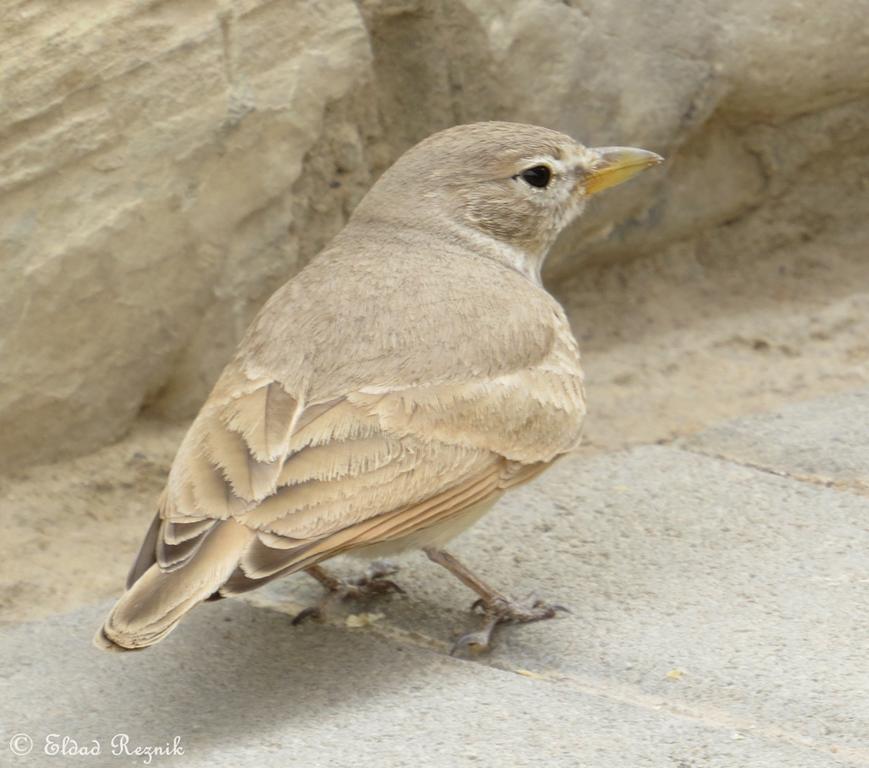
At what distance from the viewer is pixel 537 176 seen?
4656mm

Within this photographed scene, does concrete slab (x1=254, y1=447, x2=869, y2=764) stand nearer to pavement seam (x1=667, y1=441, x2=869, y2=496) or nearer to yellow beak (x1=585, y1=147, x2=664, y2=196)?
pavement seam (x1=667, y1=441, x2=869, y2=496)

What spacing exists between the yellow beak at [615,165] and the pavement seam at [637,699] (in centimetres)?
146

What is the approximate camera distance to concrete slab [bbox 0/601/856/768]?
3.24m

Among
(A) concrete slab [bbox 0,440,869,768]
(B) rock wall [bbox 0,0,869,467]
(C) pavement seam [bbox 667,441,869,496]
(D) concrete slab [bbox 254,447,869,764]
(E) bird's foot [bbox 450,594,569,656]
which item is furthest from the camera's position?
(C) pavement seam [bbox 667,441,869,496]

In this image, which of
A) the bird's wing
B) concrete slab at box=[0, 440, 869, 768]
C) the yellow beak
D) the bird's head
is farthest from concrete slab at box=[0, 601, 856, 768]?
the yellow beak

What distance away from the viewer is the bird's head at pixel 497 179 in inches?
179

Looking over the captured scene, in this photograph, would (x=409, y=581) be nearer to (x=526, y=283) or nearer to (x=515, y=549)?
(x=515, y=549)

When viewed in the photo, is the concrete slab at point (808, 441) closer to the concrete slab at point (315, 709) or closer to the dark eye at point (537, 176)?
the dark eye at point (537, 176)

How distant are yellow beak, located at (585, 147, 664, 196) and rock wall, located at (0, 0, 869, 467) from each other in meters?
0.49

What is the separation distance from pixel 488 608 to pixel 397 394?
0.57 meters

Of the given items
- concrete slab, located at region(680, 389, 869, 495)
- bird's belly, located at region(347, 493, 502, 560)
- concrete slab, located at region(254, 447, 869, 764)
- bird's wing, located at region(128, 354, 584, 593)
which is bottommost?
concrete slab, located at region(680, 389, 869, 495)

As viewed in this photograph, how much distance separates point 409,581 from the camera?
4.32 meters

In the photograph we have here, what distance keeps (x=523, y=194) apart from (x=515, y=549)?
98 cm

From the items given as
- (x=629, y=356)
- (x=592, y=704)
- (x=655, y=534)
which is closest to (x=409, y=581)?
(x=655, y=534)
